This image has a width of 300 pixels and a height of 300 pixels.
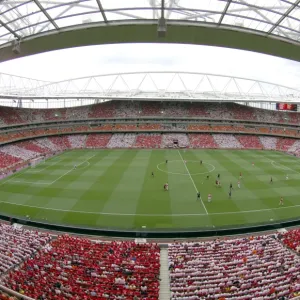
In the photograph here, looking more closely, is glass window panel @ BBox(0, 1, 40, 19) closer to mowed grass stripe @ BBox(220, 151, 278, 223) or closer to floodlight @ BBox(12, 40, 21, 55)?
floodlight @ BBox(12, 40, 21, 55)

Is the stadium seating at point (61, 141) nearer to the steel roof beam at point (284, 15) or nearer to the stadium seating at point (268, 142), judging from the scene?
the stadium seating at point (268, 142)

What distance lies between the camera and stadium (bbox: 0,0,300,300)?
267 inches

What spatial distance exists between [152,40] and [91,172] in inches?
1418

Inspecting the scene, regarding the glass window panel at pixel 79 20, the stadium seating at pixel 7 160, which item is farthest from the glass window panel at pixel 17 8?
the stadium seating at pixel 7 160

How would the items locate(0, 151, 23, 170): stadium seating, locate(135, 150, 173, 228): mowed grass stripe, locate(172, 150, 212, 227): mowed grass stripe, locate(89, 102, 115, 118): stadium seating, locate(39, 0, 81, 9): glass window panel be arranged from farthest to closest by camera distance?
locate(89, 102, 115, 118): stadium seating < locate(0, 151, 23, 170): stadium seating < locate(172, 150, 212, 227): mowed grass stripe < locate(135, 150, 173, 228): mowed grass stripe < locate(39, 0, 81, 9): glass window panel

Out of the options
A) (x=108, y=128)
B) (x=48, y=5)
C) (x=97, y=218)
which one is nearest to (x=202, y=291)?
(x=48, y=5)

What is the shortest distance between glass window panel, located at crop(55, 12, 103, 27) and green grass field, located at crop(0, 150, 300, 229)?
18.7 meters

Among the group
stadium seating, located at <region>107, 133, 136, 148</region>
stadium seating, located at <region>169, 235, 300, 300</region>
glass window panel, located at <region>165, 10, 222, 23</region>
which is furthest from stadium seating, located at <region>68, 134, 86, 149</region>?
glass window panel, located at <region>165, 10, 222, 23</region>

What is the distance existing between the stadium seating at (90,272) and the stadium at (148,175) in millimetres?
83

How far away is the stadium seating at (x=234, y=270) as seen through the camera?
1284cm

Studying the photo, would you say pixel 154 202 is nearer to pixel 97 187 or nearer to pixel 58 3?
pixel 97 187

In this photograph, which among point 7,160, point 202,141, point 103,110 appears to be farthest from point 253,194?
point 103,110

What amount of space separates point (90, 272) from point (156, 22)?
12.7 meters

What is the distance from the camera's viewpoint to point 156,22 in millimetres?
6582
